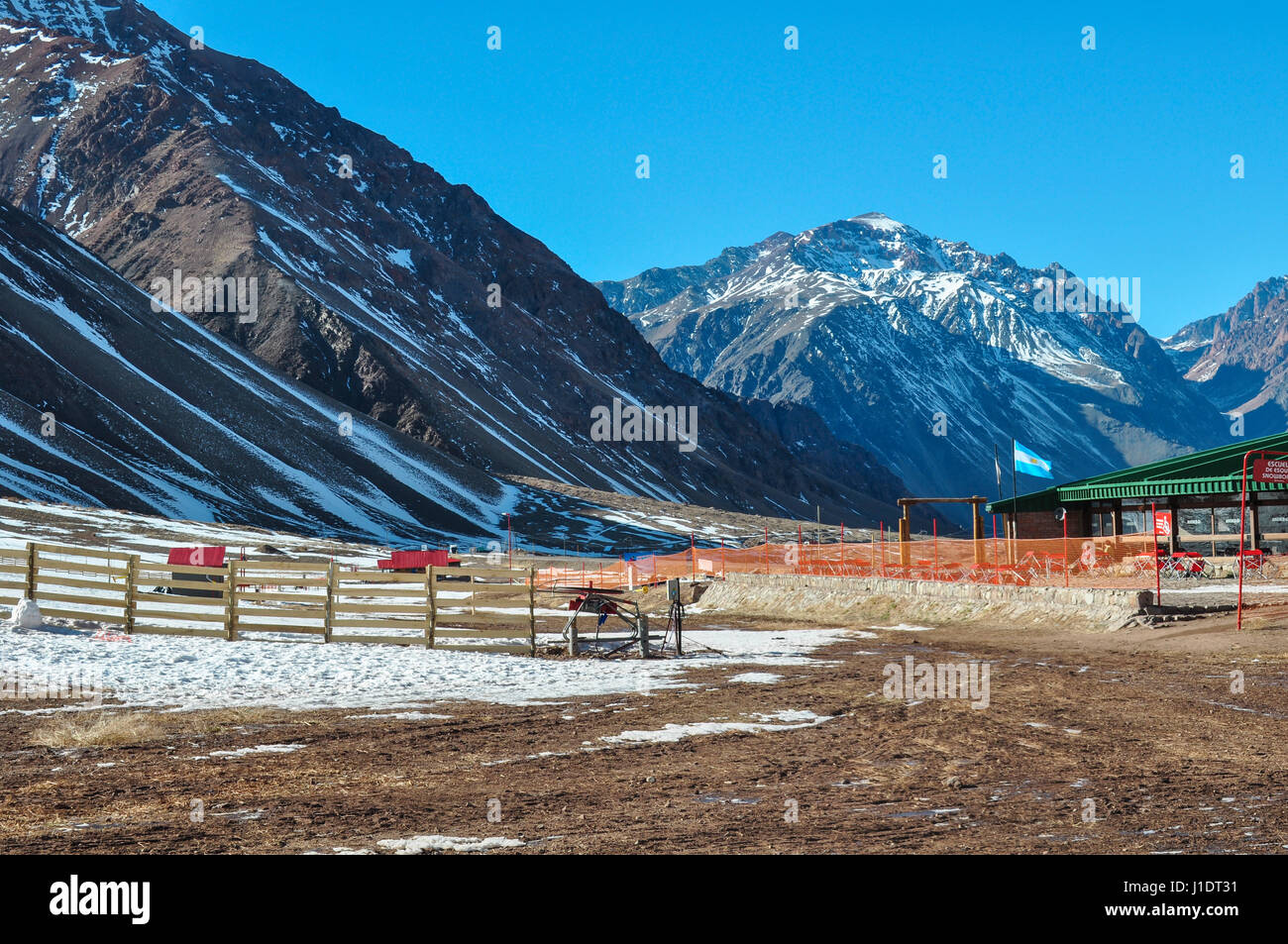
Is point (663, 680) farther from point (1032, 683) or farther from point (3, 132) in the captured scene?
point (3, 132)

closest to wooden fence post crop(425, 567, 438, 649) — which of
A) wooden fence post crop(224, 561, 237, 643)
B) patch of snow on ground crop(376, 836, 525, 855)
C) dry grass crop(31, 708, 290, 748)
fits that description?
wooden fence post crop(224, 561, 237, 643)

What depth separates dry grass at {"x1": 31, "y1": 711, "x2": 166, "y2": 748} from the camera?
35.5ft

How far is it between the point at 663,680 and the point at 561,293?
579 ft

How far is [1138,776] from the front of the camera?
8.98 m

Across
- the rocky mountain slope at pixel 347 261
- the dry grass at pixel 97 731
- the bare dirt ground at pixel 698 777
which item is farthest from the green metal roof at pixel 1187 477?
the rocky mountain slope at pixel 347 261

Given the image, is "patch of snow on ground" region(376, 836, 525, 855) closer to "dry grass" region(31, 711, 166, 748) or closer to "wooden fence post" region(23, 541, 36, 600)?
"dry grass" region(31, 711, 166, 748)

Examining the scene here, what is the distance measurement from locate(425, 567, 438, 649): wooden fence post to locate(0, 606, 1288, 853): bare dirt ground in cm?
600

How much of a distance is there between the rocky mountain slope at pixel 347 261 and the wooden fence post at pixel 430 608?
340 feet

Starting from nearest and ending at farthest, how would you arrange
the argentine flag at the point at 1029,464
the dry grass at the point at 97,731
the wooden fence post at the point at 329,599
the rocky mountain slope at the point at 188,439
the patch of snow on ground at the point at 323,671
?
the dry grass at the point at 97,731 < the patch of snow on ground at the point at 323,671 < the wooden fence post at the point at 329,599 < the argentine flag at the point at 1029,464 < the rocky mountain slope at the point at 188,439

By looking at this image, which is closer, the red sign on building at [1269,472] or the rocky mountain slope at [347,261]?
the red sign on building at [1269,472]

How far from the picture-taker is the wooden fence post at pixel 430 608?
19.9 meters

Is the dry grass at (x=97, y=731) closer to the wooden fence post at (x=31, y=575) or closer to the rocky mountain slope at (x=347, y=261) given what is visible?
the wooden fence post at (x=31, y=575)
